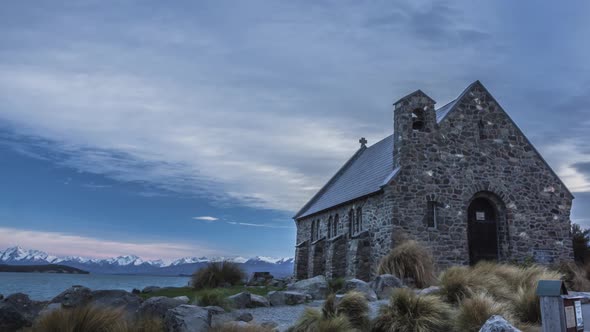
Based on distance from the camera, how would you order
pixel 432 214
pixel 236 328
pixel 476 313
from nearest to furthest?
pixel 236 328
pixel 476 313
pixel 432 214

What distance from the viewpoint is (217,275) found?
20938mm

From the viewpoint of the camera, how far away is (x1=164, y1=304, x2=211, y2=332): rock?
26.9 feet

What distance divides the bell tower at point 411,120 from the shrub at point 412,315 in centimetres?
1249

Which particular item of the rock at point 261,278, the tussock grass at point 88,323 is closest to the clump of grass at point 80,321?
the tussock grass at point 88,323

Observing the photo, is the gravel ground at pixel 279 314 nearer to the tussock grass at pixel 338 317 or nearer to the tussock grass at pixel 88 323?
the tussock grass at pixel 338 317

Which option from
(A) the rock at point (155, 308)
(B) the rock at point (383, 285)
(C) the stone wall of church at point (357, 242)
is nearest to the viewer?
(A) the rock at point (155, 308)

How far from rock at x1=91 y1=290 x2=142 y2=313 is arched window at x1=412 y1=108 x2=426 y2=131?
15882 mm

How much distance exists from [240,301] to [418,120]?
1356 cm

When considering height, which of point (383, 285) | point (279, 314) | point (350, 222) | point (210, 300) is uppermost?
point (350, 222)

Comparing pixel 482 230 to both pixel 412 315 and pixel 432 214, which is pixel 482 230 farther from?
pixel 412 315

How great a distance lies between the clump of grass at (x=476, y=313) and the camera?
8.64 m

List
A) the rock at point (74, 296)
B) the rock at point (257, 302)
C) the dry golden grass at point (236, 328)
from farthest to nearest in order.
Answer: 1. the rock at point (257, 302)
2. the rock at point (74, 296)
3. the dry golden grass at point (236, 328)

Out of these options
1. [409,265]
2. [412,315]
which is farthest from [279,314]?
[409,265]

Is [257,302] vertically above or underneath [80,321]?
above
